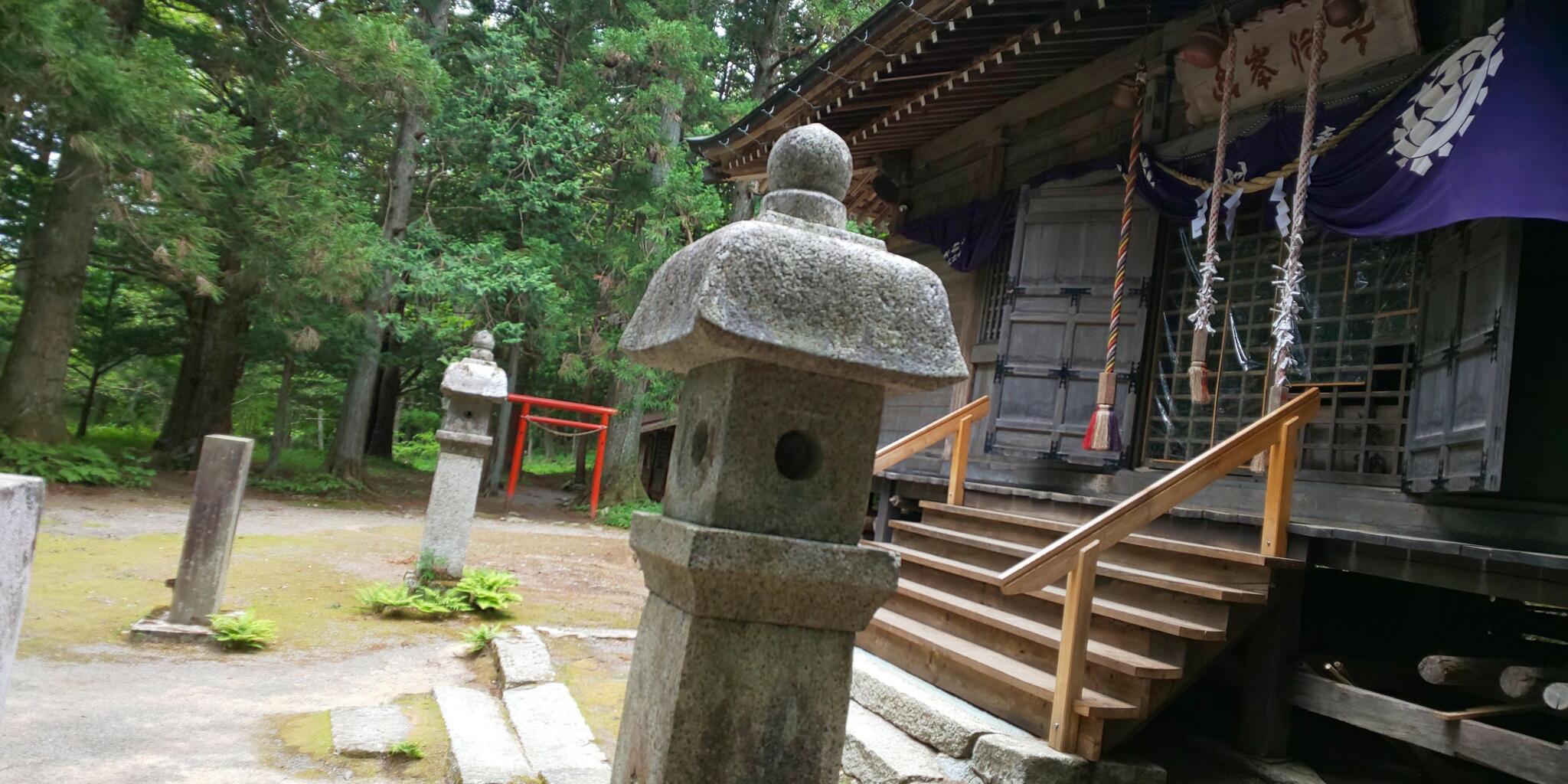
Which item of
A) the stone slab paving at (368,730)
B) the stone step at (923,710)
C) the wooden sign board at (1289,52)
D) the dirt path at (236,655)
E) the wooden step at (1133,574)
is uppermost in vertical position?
the wooden sign board at (1289,52)

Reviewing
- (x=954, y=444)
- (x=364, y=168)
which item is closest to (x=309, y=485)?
(x=364, y=168)

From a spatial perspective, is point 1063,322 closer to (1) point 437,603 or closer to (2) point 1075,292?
(2) point 1075,292

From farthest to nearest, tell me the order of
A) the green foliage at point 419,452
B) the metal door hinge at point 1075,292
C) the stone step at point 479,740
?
1. the green foliage at point 419,452
2. the metal door hinge at point 1075,292
3. the stone step at point 479,740

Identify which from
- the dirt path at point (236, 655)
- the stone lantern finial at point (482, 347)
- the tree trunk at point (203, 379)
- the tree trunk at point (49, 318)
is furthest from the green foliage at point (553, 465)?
the stone lantern finial at point (482, 347)

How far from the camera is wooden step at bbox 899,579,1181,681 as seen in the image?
382 cm

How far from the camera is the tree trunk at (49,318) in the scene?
427 inches

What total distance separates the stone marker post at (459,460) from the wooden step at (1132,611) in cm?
405

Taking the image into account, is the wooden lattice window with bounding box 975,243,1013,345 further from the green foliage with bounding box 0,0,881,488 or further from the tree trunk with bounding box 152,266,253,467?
the tree trunk with bounding box 152,266,253,467

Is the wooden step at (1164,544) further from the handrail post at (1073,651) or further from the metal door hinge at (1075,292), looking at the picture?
the metal door hinge at (1075,292)

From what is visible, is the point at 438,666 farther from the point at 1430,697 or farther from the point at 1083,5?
the point at 1083,5

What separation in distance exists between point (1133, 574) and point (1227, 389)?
8.94ft

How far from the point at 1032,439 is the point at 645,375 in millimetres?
8760

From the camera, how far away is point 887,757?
13.3 ft

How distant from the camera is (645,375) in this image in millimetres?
14711
